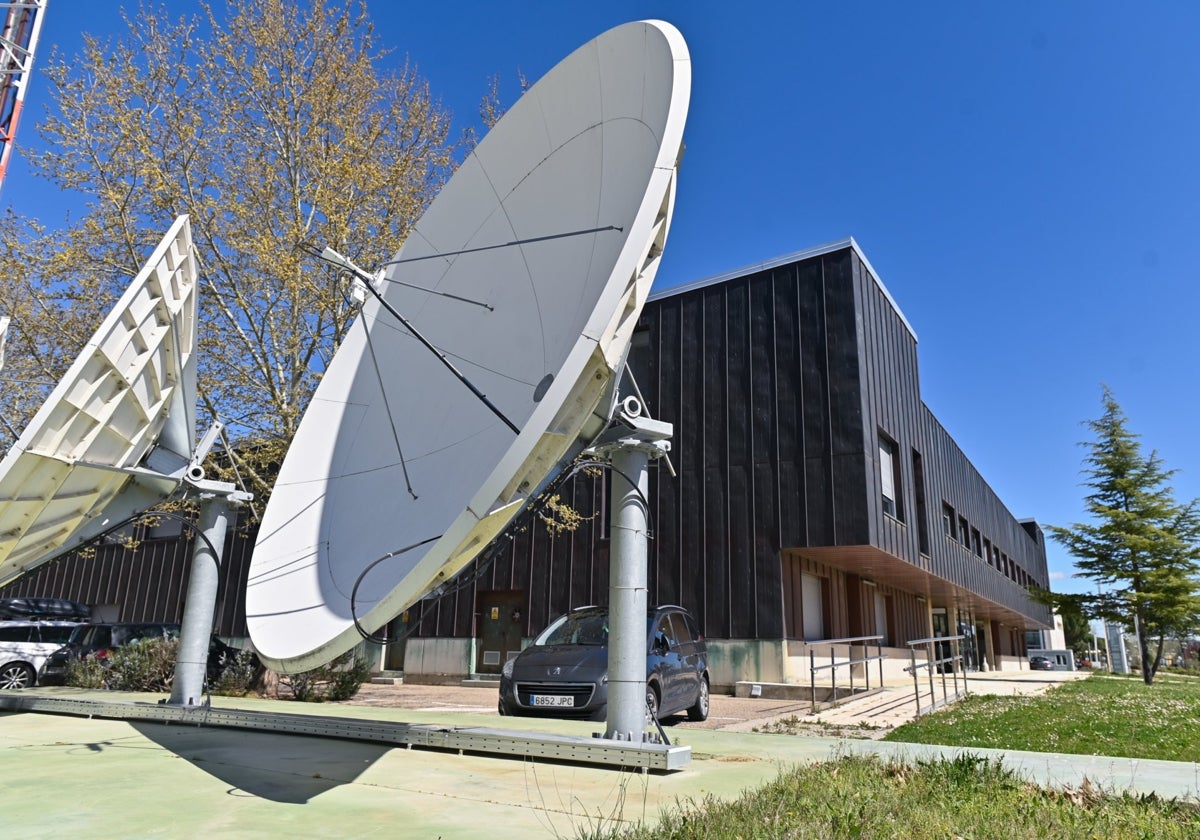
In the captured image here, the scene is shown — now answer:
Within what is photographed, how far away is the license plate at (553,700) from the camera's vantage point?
9891 mm

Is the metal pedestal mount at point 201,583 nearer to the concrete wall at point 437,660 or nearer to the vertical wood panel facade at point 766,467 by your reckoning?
the vertical wood panel facade at point 766,467

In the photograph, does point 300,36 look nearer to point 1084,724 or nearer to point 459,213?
point 459,213

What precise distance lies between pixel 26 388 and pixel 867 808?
19565mm

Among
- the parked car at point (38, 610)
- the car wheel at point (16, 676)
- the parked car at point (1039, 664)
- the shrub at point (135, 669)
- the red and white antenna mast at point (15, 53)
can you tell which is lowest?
the parked car at point (1039, 664)

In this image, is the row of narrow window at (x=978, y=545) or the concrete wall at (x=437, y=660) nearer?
the concrete wall at (x=437, y=660)

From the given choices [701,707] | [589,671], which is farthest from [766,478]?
[589,671]

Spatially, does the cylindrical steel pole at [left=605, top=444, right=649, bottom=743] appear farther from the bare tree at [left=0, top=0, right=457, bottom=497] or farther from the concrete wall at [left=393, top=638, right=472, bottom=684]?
the concrete wall at [left=393, top=638, right=472, bottom=684]

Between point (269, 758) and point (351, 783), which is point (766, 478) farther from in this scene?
point (351, 783)

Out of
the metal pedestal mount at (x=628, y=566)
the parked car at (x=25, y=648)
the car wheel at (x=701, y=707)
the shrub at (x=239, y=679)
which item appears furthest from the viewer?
the parked car at (x=25, y=648)

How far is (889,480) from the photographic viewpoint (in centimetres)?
2153

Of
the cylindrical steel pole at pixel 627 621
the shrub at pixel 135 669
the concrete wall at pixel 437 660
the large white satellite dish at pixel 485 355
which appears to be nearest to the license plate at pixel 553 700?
the cylindrical steel pole at pixel 627 621

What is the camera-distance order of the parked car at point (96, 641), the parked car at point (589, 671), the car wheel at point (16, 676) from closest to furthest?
the parked car at point (589, 671) → the car wheel at point (16, 676) → the parked car at point (96, 641)

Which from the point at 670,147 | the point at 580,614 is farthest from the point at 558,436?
the point at 580,614

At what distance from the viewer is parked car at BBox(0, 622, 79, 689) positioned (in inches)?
666
